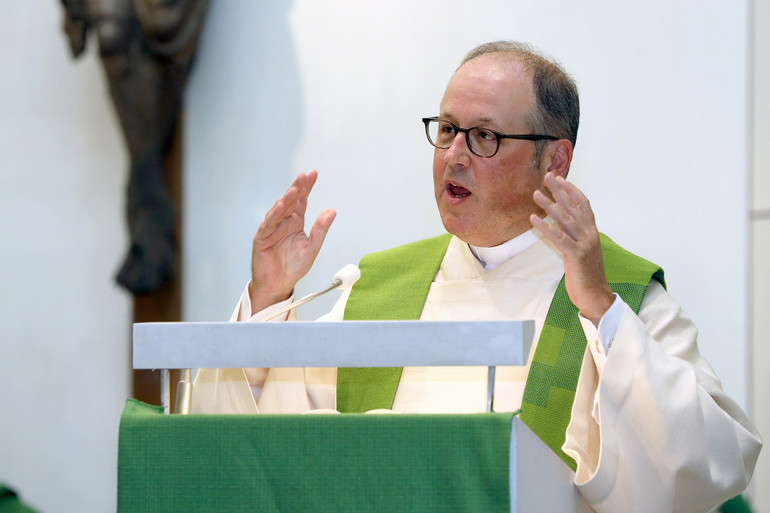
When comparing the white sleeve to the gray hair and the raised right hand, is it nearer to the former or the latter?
the raised right hand

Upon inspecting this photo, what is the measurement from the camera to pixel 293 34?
4.61 metres

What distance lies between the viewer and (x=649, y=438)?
1946 mm

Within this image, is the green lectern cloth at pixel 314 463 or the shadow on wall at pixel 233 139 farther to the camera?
the shadow on wall at pixel 233 139

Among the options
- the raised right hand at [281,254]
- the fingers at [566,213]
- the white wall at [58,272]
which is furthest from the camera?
the white wall at [58,272]

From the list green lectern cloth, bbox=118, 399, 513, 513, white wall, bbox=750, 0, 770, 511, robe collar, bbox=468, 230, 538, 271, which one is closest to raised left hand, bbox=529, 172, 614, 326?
green lectern cloth, bbox=118, 399, 513, 513

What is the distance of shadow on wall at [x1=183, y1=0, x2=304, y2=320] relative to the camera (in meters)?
4.63

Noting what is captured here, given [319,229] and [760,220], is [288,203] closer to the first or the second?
[319,229]

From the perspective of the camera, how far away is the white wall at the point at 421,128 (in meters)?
3.62

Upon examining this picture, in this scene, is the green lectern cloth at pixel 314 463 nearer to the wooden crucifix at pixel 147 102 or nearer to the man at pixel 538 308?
the man at pixel 538 308

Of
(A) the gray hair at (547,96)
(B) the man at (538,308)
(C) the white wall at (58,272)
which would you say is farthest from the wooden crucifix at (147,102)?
(A) the gray hair at (547,96)

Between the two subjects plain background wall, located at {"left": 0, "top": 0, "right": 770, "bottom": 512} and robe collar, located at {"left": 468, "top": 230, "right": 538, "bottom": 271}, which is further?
plain background wall, located at {"left": 0, "top": 0, "right": 770, "bottom": 512}

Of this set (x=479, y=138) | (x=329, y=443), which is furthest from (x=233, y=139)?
(x=329, y=443)

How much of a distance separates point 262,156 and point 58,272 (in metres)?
1.22

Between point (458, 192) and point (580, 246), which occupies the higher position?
point (458, 192)
